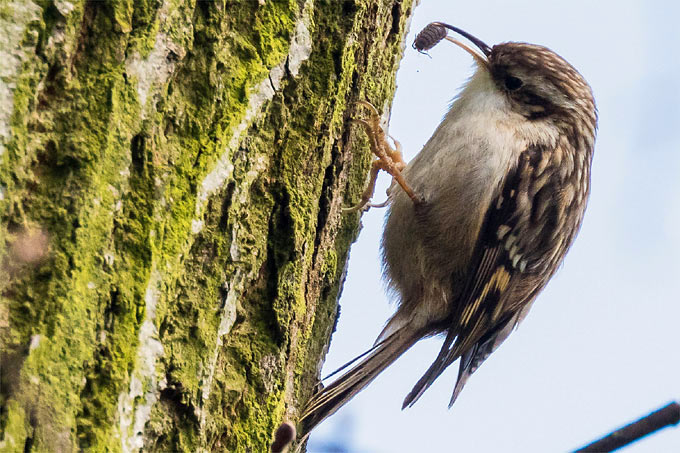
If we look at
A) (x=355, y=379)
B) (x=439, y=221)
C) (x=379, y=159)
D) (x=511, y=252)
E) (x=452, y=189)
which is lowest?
(x=355, y=379)

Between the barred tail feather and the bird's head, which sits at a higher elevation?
the bird's head

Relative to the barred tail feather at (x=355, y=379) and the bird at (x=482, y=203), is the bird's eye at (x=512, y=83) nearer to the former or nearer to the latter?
the bird at (x=482, y=203)

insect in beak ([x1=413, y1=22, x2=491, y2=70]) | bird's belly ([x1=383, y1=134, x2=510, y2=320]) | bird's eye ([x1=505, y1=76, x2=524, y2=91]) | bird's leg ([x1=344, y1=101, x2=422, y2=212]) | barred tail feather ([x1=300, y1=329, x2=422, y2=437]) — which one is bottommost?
barred tail feather ([x1=300, y1=329, x2=422, y2=437])

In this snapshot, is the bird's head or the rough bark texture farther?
the bird's head

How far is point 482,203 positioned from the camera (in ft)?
8.74

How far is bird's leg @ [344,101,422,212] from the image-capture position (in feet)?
6.73

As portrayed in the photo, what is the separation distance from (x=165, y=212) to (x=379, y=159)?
130 centimetres

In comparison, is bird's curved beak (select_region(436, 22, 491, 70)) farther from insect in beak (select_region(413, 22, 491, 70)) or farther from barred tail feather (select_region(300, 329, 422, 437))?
barred tail feather (select_region(300, 329, 422, 437))

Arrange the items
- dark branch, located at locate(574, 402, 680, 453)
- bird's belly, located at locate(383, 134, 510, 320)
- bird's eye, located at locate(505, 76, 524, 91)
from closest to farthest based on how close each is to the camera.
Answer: dark branch, located at locate(574, 402, 680, 453), bird's belly, located at locate(383, 134, 510, 320), bird's eye, located at locate(505, 76, 524, 91)

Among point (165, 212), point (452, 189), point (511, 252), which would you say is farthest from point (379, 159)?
point (165, 212)

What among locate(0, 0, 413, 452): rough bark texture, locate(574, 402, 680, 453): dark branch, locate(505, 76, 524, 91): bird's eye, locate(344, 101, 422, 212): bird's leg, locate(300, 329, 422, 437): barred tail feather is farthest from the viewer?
locate(505, 76, 524, 91): bird's eye

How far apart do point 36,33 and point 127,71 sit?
0.16 meters

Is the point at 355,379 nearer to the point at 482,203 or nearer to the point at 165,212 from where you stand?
the point at 482,203

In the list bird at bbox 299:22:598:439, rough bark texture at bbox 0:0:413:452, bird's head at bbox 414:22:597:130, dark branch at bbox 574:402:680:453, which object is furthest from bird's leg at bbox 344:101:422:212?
dark branch at bbox 574:402:680:453
